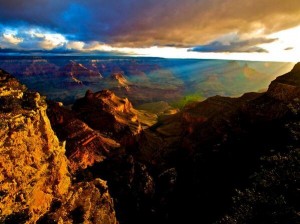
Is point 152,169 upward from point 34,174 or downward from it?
downward

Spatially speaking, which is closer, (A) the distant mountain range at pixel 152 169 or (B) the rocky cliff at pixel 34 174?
(B) the rocky cliff at pixel 34 174

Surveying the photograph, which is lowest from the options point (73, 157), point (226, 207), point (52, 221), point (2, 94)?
point (73, 157)

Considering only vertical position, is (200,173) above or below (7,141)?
below

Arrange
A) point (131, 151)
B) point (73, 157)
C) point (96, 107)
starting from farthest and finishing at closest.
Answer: point (96, 107) < point (131, 151) < point (73, 157)

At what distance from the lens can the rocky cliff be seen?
3023 cm

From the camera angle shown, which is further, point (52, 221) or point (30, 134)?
point (30, 134)

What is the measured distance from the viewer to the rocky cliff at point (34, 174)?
1190 inches

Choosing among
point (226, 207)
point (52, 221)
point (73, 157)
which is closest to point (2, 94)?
point (52, 221)

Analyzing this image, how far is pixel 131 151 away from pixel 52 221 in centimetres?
6175

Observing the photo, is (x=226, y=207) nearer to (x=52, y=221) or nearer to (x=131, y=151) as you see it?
(x=52, y=221)

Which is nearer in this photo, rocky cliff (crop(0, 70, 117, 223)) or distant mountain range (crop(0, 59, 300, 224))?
rocky cliff (crop(0, 70, 117, 223))

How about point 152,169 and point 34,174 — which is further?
point 152,169

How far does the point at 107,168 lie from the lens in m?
61.8

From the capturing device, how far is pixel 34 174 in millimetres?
33031
